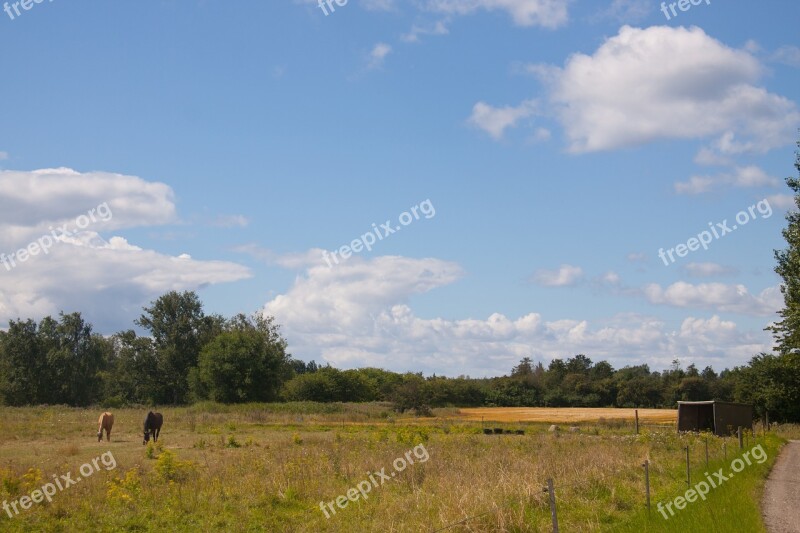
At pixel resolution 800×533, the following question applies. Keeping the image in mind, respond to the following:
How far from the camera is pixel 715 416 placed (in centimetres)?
4122

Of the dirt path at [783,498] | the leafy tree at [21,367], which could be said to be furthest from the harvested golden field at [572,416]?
the leafy tree at [21,367]

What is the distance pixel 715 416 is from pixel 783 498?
25.2m

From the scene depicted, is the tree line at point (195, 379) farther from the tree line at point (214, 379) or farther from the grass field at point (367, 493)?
the grass field at point (367, 493)

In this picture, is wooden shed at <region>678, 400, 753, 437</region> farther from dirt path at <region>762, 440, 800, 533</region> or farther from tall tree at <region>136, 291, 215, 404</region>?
tall tree at <region>136, 291, 215, 404</region>

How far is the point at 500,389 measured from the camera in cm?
10312

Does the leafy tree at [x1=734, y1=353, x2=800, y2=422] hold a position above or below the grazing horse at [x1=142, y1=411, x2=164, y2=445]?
above

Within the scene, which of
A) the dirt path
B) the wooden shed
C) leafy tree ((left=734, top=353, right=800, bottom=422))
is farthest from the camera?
leafy tree ((left=734, top=353, right=800, bottom=422))

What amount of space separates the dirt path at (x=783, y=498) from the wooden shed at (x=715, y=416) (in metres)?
13.8

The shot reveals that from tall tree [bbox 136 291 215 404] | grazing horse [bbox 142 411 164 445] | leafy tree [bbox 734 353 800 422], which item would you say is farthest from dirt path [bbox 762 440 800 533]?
tall tree [bbox 136 291 215 404]

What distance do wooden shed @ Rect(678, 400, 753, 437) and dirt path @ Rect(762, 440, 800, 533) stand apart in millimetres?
13758

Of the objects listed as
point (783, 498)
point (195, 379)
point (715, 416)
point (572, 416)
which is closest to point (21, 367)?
point (195, 379)

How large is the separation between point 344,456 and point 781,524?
13.0 meters

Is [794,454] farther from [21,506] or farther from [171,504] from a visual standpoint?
[21,506]

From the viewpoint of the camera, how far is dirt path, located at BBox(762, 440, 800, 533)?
14172mm
